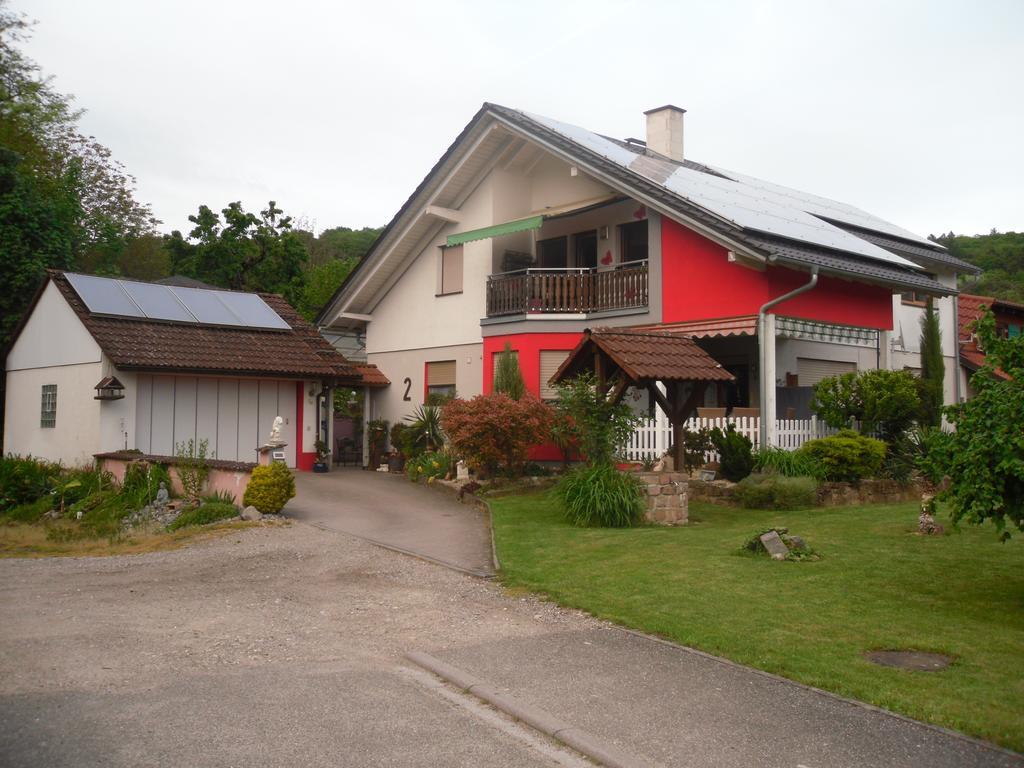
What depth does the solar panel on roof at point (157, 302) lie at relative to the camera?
21453 millimetres

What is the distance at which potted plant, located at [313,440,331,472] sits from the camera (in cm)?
2203

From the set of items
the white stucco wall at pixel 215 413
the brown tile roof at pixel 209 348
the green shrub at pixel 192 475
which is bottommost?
the green shrub at pixel 192 475

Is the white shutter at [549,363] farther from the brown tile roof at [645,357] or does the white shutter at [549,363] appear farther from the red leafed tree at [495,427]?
the brown tile roof at [645,357]

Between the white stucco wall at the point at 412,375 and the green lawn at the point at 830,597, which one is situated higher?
the white stucco wall at the point at 412,375

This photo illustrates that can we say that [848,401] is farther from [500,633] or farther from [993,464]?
[500,633]

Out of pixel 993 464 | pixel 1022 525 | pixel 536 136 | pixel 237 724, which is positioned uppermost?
pixel 536 136

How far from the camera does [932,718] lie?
17.2 ft

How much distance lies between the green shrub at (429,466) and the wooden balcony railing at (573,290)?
12.9 ft

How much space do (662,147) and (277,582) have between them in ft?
59.1

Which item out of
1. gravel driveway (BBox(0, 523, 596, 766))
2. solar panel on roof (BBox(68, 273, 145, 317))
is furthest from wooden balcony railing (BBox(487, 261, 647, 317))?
gravel driveway (BBox(0, 523, 596, 766))

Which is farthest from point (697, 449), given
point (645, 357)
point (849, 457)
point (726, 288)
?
point (645, 357)

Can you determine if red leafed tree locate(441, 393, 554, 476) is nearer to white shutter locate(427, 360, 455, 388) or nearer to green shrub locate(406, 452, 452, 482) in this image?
green shrub locate(406, 452, 452, 482)

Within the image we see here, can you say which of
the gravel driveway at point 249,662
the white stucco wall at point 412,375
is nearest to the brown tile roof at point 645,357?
the gravel driveway at point 249,662

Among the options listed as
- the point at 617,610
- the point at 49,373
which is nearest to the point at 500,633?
the point at 617,610
